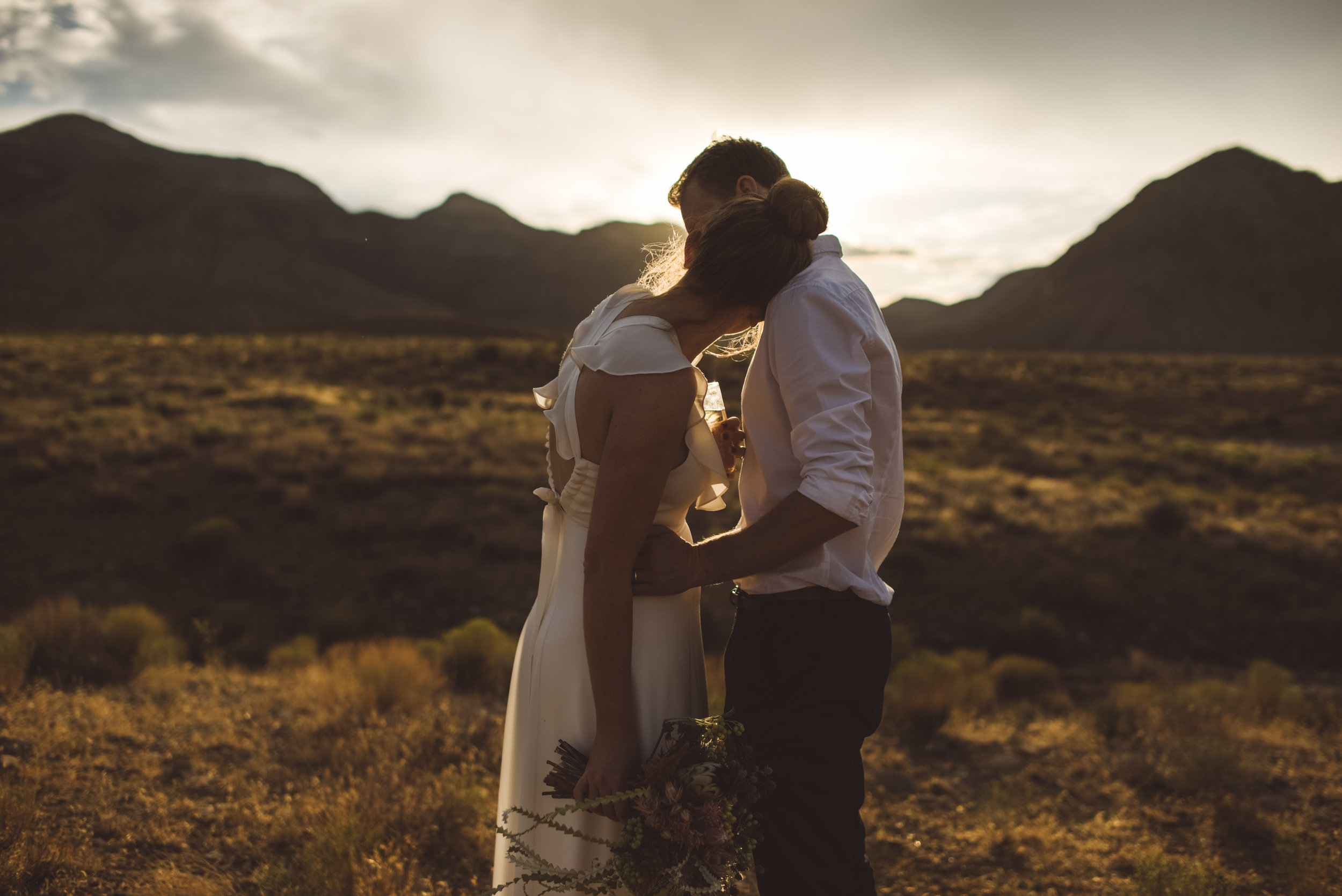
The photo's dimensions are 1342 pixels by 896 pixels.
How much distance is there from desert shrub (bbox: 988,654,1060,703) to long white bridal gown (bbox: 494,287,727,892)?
5787 millimetres

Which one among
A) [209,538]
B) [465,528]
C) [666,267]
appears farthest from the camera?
[465,528]

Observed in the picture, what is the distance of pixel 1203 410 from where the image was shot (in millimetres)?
32062

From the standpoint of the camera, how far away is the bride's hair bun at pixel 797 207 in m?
1.63

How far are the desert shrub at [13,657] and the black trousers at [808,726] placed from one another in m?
5.25

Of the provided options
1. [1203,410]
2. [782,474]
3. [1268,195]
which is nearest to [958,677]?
[782,474]

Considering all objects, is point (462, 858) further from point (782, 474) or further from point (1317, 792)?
point (1317, 792)

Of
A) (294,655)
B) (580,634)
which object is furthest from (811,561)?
(294,655)

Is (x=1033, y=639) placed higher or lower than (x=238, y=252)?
lower

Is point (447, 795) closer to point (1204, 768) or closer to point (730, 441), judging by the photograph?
point (730, 441)

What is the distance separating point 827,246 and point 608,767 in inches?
49.0

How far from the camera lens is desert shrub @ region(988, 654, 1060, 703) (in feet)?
22.6

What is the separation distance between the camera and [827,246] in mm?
1802

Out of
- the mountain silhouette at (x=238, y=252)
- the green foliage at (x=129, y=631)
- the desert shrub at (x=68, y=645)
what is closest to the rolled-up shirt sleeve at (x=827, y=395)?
the desert shrub at (x=68, y=645)

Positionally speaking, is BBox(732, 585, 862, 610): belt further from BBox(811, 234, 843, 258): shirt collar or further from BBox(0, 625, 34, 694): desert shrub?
BBox(0, 625, 34, 694): desert shrub
